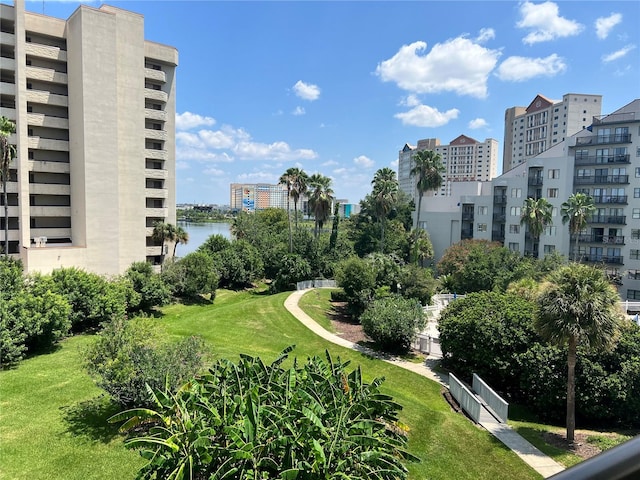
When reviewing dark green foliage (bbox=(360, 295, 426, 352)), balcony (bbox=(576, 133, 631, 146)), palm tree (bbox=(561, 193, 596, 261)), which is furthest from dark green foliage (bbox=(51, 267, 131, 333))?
balcony (bbox=(576, 133, 631, 146))

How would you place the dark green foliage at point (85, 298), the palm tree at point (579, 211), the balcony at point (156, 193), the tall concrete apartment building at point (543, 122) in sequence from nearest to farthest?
the dark green foliage at point (85, 298) < the palm tree at point (579, 211) < the balcony at point (156, 193) < the tall concrete apartment building at point (543, 122)

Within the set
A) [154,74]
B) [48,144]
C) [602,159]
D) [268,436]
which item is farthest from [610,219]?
[48,144]

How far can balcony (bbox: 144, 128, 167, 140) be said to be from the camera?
44.3m

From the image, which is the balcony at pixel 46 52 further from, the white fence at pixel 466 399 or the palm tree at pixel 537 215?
the palm tree at pixel 537 215

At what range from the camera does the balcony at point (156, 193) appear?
147 feet

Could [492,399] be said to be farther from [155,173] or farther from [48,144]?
[48,144]

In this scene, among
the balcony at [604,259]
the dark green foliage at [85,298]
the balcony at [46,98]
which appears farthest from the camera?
the balcony at [604,259]

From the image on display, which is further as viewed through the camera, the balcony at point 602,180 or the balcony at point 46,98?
the balcony at point 602,180

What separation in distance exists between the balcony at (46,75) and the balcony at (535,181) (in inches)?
2092

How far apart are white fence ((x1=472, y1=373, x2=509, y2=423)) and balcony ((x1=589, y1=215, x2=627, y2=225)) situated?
38.4 meters

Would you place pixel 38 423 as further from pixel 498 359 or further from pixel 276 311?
pixel 276 311

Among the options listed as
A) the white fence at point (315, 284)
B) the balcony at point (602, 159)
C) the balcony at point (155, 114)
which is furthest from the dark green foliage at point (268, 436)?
the balcony at point (602, 159)

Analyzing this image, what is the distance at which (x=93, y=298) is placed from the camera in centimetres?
2638

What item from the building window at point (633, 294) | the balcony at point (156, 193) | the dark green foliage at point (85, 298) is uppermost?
the balcony at point (156, 193)
